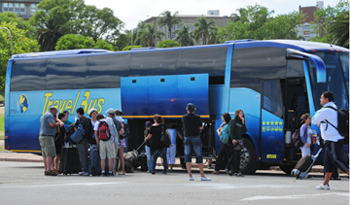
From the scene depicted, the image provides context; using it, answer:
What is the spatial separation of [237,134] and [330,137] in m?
4.47

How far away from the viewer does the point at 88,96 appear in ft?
63.8

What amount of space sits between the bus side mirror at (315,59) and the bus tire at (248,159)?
264cm

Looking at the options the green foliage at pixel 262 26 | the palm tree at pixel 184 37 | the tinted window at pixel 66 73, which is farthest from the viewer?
the palm tree at pixel 184 37

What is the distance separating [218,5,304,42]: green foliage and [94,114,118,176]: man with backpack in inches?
2820

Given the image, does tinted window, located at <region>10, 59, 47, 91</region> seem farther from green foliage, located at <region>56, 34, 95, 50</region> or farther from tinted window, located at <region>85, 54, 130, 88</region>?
green foliage, located at <region>56, 34, 95, 50</region>

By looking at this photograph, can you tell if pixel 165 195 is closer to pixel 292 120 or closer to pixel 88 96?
pixel 292 120

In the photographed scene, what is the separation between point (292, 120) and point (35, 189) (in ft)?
24.1

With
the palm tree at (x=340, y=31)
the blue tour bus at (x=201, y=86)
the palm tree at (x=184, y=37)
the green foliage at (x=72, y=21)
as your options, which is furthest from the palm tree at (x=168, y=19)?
the blue tour bus at (x=201, y=86)

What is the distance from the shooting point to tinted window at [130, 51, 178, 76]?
18047 millimetres

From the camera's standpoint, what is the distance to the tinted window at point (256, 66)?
631 inches

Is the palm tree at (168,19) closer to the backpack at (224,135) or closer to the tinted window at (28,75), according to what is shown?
the tinted window at (28,75)

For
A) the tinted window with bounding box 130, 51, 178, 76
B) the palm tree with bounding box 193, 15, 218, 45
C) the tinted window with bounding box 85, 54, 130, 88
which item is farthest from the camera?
the palm tree with bounding box 193, 15, 218, 45

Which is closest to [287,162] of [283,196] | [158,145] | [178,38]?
[158,145]

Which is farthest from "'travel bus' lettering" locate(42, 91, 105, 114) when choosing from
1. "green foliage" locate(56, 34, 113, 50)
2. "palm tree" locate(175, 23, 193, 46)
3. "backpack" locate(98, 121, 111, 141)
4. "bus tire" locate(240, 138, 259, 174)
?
"palm tree" locate(175, 23, 193, 46)
